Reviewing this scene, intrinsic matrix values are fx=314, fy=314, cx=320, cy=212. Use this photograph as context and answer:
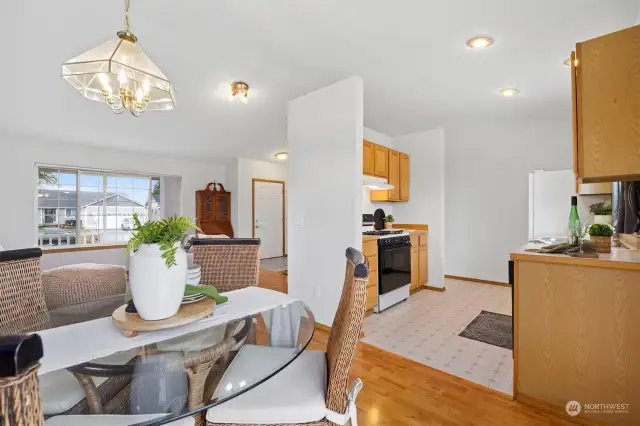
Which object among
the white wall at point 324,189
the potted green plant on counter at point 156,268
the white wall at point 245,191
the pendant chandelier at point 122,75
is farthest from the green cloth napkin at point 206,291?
the white wall at point 245,191

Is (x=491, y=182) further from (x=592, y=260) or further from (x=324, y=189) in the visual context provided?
(x=592, y=260)

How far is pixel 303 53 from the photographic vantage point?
2900mm

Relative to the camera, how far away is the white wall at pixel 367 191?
4773mm

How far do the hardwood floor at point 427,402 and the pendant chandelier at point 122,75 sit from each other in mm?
2335

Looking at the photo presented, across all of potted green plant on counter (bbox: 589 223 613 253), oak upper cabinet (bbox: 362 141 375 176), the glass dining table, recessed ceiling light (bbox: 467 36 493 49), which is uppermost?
recessed ceiling light (bbox: 467 36 493 49)

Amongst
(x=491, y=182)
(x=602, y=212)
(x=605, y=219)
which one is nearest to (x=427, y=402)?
(x=605, y=219)

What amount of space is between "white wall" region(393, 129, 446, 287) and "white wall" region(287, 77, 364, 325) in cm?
223

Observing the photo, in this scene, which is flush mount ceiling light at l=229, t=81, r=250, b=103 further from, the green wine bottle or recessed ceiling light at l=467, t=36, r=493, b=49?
the green wine bottle

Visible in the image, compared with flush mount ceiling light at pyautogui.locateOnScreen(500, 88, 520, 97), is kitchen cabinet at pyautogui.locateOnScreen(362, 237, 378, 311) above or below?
below

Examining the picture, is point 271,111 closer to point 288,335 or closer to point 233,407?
point 288,335

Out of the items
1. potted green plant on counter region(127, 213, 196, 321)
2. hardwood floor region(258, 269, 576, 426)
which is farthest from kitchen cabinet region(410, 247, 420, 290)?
potted green plant on counter region(127, 213, 196, 321)

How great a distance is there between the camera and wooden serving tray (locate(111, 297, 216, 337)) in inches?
45.5

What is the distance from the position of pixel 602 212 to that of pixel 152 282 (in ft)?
14.9

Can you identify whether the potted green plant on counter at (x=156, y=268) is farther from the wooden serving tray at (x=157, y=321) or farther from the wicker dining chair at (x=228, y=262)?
the wicker dining chair at (x=228, y=262)
